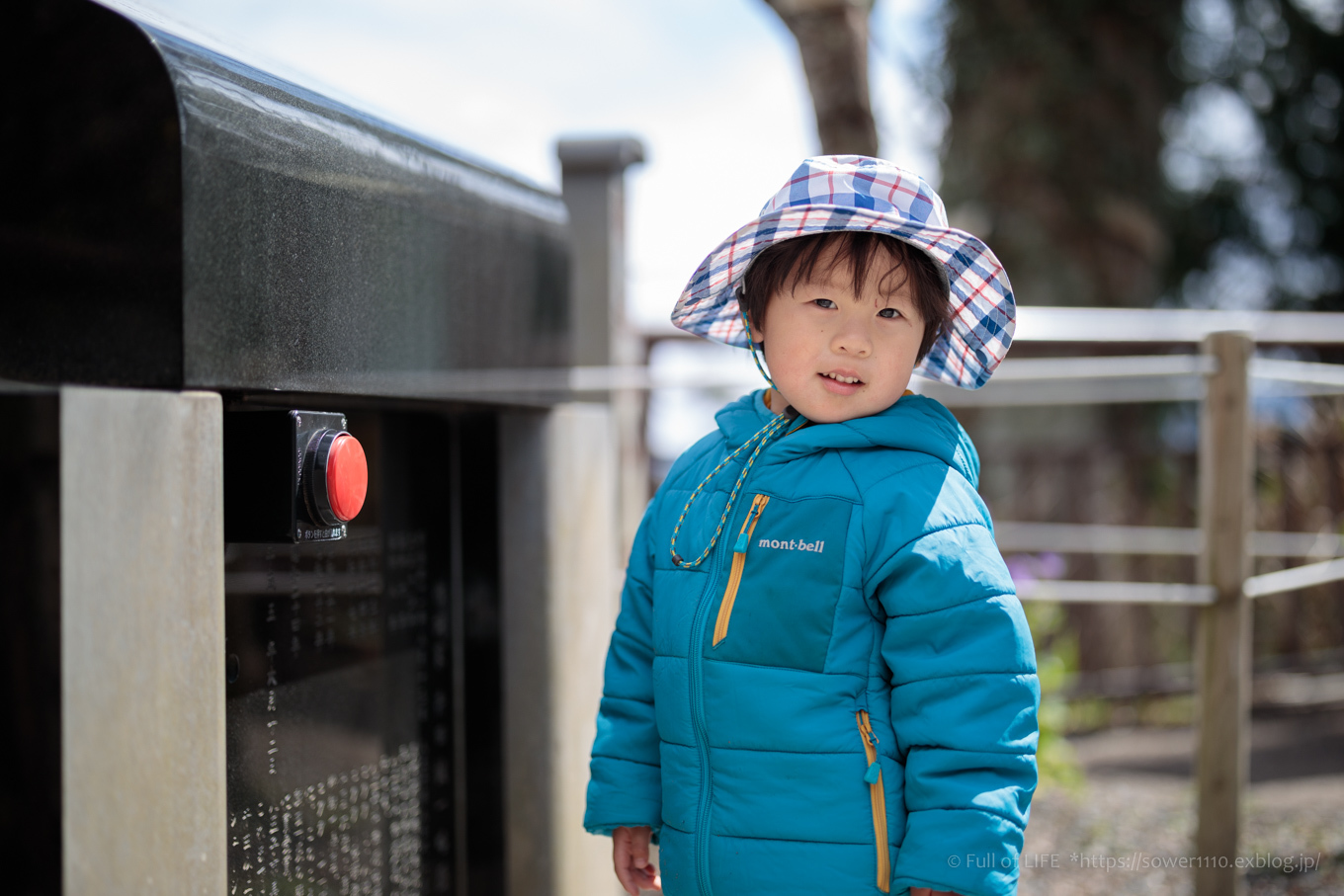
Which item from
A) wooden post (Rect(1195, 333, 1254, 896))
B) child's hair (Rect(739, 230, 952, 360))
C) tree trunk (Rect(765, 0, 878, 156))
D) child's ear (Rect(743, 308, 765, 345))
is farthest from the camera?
tree trunk (Rect(765, 0, 878, 156))

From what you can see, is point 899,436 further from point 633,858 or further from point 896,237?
point 633,858

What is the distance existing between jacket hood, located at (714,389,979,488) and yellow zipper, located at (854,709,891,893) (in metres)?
0.37

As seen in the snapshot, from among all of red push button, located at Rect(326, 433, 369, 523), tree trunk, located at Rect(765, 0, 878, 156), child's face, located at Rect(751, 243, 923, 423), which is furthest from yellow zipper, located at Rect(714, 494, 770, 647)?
tree trunk, located at Rect(765, 0, 878, 156)

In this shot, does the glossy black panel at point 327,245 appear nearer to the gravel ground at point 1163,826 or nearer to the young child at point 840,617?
the young child at point 840,617

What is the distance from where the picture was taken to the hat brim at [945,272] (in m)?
1.38

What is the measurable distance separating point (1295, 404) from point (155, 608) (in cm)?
652

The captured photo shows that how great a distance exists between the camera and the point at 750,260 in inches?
60.3

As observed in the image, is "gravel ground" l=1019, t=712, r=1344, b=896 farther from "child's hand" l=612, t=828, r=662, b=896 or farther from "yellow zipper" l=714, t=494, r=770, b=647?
"yellow zipper" l=714, t=494, r=770, b=647

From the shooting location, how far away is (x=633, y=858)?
61.7 inches

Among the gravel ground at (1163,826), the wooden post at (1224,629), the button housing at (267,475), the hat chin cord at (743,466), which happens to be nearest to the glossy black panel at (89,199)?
the button housing at (267,475)

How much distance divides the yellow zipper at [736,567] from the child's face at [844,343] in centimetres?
15

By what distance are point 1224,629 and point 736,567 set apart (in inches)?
67.4

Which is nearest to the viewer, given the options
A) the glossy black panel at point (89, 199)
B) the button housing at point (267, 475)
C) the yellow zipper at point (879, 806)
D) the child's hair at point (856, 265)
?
the glossy black panel at point (89, 199)

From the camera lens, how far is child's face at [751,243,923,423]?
1404 mm
